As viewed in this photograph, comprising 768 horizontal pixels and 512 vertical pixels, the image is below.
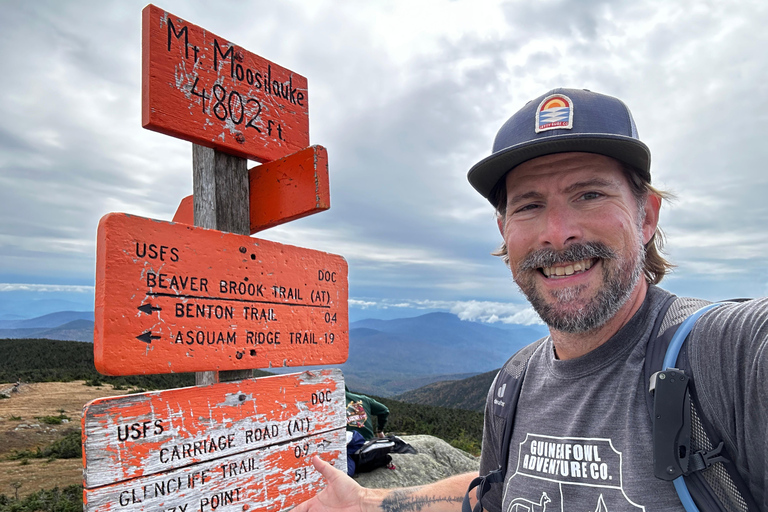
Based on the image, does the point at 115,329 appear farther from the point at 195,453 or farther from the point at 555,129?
the point at 555,129

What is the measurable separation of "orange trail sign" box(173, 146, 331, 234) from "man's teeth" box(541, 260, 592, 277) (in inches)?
53.8

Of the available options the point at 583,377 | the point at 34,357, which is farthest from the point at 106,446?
the point at 34,357

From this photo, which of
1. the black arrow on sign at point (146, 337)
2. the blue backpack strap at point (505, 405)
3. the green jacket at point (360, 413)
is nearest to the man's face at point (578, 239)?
the blue backpack strap at point (505, 405)

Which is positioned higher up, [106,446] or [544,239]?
[544,239]

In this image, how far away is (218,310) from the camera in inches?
90.4

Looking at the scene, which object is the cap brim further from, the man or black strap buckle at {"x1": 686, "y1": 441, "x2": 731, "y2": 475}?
black strap buckle at {"x1": 686, "y1": 441, "x2": 731, "y2": 475}

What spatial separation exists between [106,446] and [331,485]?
1.17m

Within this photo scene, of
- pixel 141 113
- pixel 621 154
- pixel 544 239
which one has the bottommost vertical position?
pixel 544 239

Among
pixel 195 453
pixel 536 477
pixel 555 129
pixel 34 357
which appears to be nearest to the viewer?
pixel 536 477

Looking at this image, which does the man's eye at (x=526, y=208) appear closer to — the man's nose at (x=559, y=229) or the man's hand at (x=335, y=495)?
the man's nose at (x=559, y=229)

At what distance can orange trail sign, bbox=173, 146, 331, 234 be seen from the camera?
2.72 metres

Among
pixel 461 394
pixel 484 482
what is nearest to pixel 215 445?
pixel 484 482

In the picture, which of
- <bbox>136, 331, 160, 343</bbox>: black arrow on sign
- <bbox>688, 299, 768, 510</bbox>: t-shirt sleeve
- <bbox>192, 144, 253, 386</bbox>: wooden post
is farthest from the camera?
<bbox>192, 144, 253, 386</bbox>: wooden post

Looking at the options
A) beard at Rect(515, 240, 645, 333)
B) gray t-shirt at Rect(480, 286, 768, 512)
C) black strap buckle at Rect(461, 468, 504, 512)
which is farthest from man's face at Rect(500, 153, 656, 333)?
black strap buckle at Rect(461, 468, 504, 512)
